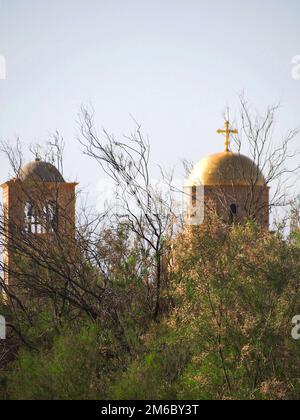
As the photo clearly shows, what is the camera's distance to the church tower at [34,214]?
50.5 ft

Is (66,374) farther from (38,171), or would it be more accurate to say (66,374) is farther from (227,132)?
(227,132)

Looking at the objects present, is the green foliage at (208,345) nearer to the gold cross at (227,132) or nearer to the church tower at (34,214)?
the church tower at (34,214)

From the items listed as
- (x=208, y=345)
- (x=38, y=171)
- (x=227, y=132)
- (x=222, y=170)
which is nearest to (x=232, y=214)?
(x=38, y=171)

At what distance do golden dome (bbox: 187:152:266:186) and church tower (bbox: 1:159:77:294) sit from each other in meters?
7.16

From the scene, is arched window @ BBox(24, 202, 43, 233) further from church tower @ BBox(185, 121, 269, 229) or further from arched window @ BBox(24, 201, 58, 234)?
church tower @ BBox(185, 121, 269, 229)

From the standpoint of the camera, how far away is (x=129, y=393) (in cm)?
1120

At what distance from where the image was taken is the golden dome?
25277 mm

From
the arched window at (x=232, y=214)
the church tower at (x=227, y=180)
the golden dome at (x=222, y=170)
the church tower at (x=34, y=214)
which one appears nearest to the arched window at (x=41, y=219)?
the church tower at (x=34, y=214)

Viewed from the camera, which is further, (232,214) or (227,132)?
(227,132)

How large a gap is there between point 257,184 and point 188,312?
12.0 meters

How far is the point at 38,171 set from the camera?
680 inches

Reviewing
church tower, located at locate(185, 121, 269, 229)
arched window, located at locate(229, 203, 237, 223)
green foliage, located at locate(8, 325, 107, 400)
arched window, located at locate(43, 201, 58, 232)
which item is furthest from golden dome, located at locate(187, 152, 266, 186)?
green foliage, located at locate(8, 325, 107, 400)

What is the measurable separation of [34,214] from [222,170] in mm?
10171

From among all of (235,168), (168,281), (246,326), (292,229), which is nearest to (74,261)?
(168,281)
